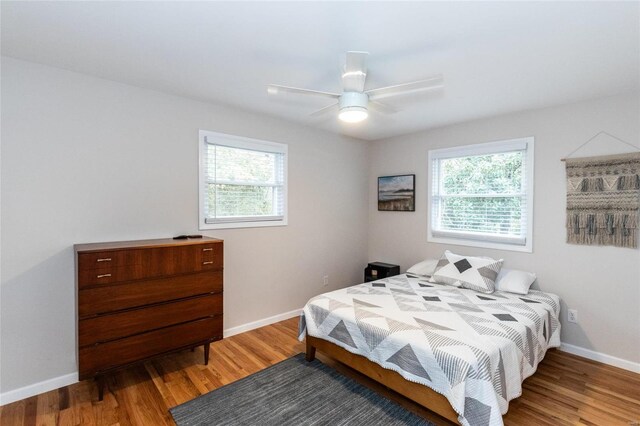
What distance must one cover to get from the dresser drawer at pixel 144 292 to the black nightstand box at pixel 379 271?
2.38 meters

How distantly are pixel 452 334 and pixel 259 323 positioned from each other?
7.52 ft

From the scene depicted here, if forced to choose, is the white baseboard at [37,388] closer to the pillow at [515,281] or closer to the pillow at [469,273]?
the pillow at [469,273]

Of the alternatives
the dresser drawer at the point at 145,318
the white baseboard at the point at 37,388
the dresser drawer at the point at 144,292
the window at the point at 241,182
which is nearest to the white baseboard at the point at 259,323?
the dresser drawer at the point at 145,318

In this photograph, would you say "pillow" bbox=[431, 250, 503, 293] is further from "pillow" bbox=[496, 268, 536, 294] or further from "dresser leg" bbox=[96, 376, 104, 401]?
"dresser leg" bbox=[96, 376, 104, 401]

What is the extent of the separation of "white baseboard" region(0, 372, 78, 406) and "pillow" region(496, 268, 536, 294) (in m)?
4.00

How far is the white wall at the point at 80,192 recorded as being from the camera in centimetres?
227

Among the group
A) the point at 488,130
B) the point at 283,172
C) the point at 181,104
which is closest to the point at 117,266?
the point at 181,104

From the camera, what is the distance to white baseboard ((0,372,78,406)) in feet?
7.35

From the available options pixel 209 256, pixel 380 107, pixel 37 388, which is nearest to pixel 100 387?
pixel 37 388

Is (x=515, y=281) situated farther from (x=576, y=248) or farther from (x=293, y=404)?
(x=293, y=404)

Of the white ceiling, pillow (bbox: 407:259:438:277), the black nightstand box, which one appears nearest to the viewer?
the white ceiling

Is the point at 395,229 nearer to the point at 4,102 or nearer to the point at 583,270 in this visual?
the point at 583,270

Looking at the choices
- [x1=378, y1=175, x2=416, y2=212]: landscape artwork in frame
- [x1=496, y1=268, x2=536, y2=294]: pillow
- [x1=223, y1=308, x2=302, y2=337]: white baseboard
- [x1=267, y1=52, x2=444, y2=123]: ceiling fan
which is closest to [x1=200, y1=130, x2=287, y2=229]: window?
[x1=223, y1=308, x2=302, y2=337]: white baseboard

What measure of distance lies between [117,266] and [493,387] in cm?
261
